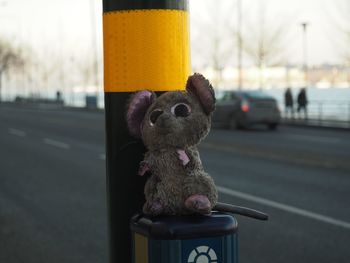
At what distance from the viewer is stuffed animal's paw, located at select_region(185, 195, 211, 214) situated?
2420 mm

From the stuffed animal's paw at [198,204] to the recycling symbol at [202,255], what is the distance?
152mm

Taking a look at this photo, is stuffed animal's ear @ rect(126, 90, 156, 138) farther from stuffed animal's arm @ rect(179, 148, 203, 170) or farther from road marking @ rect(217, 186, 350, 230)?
road marking @ rect(217, 186, 350, 230)

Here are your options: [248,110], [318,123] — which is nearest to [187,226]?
[248,110]

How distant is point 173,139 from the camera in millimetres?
2527

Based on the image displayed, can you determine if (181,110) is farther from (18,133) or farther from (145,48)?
(18,133)

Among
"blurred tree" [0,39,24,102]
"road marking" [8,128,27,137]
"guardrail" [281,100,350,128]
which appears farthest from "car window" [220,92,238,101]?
"blurred tree" [0,39,24,102]

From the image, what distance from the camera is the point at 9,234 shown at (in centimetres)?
698

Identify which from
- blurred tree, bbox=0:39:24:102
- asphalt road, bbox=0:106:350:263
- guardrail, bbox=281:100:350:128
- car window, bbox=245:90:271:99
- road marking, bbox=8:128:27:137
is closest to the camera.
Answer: asphalt road, bbox=0:106:350:263

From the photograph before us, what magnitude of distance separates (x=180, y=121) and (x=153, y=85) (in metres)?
0.17

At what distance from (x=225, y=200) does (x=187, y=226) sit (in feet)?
20.9

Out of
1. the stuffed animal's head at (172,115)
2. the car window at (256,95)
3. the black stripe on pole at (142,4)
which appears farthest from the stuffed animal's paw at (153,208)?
the car window at (256,95)

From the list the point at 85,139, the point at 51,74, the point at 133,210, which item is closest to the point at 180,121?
the point at 133,210

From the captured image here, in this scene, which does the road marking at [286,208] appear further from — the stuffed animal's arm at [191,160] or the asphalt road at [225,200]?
the stuffed animal's arm at [191,160]

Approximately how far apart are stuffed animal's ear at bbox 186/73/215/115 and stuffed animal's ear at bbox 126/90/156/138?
5.8 inches
